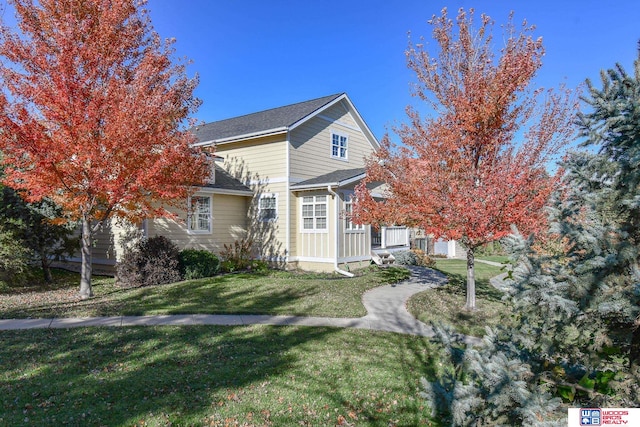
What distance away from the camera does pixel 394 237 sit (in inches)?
773

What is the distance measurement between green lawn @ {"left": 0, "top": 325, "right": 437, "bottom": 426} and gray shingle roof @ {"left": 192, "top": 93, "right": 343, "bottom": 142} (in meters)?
11.0

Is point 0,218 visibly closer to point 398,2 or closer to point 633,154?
point 633,154

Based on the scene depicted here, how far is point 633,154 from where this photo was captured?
196cm

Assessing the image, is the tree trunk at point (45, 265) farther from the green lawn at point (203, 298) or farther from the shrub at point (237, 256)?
the shrub at point (237, 256)

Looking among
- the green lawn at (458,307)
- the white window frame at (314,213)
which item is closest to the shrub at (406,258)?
the white window frame at (314,213)

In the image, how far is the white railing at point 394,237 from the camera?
1866cm

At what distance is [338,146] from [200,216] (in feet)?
25.7

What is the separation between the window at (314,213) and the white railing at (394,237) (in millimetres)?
4128

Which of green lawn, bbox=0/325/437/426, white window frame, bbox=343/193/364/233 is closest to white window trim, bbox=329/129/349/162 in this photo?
white window frame, bbox=343/193/364/233

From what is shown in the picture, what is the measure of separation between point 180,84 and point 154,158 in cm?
238

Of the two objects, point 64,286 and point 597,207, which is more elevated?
point 597,207

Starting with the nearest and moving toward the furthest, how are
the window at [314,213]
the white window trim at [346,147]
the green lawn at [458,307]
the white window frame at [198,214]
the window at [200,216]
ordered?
1. the green lawn at [458,307]
2. the white window frame at [198,214]
3. the window at [200,216]
4. the window at [314,213]
5. the white window trim at [346,147]

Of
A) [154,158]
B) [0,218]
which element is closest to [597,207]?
[154,158]

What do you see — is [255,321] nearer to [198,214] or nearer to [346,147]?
[198,214]
